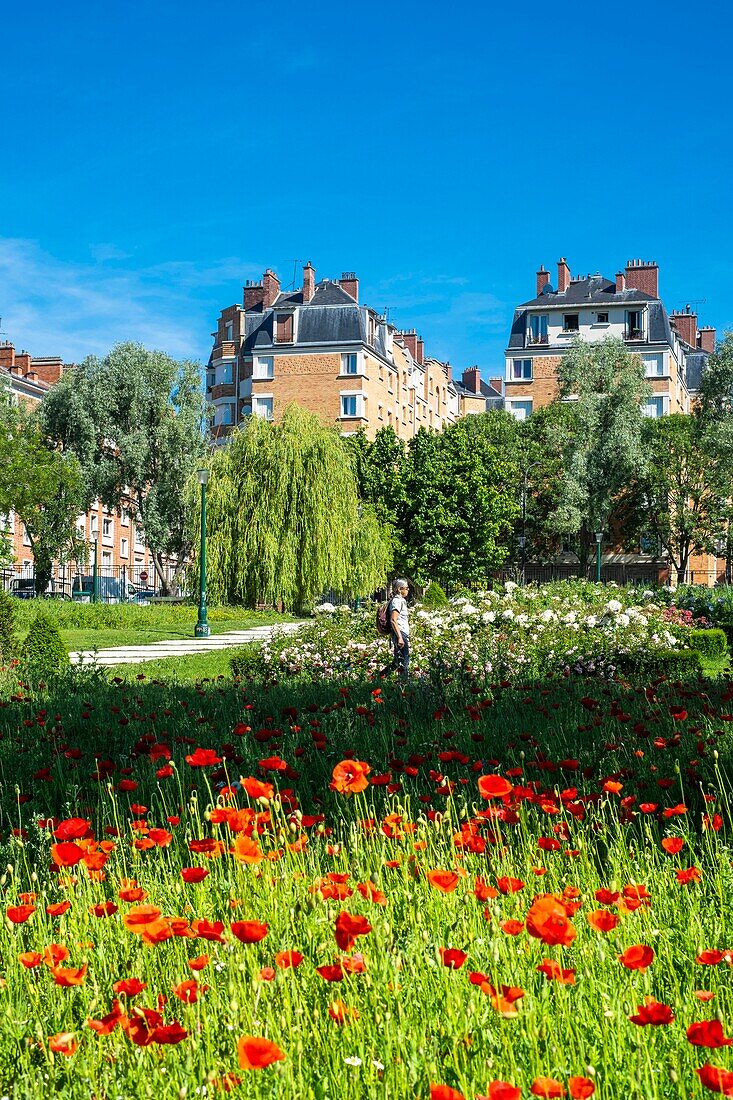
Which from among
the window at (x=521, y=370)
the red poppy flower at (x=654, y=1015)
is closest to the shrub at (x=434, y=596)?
the red poppy flower at (x=654, y=1015)

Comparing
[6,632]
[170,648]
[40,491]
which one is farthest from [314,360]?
[6,632]

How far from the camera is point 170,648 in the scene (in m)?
23.6

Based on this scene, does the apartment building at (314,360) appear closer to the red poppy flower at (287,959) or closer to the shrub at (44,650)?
the shrub at (44,650)

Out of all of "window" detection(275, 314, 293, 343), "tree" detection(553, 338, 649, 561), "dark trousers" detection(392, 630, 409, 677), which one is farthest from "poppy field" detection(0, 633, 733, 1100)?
"window" detection(275, 314, 293, 343)

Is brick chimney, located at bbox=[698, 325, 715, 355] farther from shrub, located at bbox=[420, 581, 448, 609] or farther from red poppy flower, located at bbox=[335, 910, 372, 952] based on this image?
red poppy flower, located at bbox=[335, 910, 372, 952]

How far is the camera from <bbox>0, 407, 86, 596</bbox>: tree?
39812mm

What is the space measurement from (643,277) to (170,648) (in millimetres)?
57793

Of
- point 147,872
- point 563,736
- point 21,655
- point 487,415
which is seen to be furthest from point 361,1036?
point 487,415

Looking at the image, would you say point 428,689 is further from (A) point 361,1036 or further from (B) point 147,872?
(A) point 361,1036

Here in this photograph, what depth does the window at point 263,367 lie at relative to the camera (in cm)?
6838

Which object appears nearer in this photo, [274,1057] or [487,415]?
[274,1057]

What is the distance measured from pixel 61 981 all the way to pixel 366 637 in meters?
14.4

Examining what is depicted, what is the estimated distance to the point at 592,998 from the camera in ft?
9.48

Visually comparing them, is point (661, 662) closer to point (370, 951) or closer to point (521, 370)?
point (370, 951)
